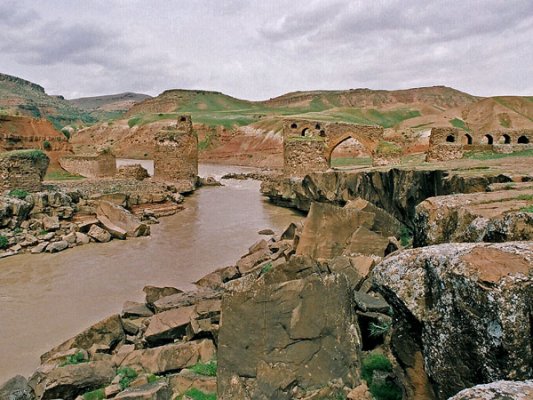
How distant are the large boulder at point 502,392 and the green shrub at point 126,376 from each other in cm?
465

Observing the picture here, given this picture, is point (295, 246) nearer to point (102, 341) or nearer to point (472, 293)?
point (102, 341)

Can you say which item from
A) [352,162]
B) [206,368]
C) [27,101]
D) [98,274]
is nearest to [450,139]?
[352,162]

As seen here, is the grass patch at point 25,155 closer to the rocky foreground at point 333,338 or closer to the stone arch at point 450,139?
the rocky foreground at point 333,338

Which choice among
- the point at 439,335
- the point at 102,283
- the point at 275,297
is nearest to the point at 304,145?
the point at 102,283

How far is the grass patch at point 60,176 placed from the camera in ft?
77.9

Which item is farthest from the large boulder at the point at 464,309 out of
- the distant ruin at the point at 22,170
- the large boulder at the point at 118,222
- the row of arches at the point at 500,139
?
the row of arches at the point at 500,139

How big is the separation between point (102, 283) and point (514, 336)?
10.2 metres

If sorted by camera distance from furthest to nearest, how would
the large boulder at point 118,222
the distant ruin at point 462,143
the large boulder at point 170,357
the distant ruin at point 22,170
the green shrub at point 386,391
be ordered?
the distant ruin at point 462,143 < the distant ruin at point 22,170 < the large boulder at point 118,222 < the large boulder at point 170,357 < the green shrub at point 386,391

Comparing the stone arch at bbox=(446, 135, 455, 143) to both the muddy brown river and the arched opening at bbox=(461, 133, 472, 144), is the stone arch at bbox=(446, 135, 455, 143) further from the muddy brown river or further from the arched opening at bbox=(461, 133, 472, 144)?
the muddy brown river

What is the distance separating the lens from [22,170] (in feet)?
57.6

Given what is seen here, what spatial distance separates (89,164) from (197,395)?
22.9 m

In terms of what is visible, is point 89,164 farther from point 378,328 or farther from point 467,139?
point 378,328

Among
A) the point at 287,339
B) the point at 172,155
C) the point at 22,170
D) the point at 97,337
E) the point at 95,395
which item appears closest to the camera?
the point at 287,339

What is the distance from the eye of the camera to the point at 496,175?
8.87 metres
